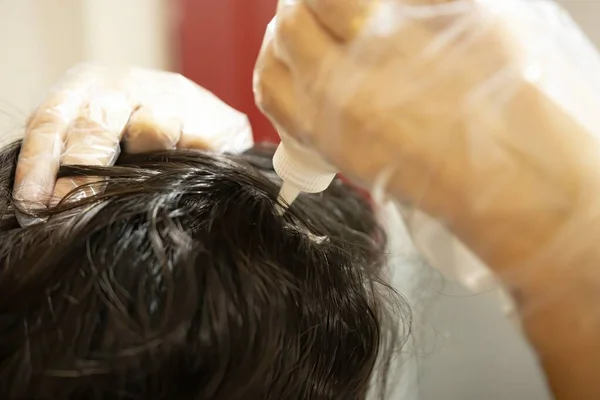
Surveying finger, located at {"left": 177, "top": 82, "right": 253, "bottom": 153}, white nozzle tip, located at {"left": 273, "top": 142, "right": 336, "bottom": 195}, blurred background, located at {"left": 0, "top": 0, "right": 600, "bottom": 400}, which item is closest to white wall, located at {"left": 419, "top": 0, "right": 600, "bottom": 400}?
blurred background, located at {"left": 0, "top": 0, "right": 600, "bottom": 400}

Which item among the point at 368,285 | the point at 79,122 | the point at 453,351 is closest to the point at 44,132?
the point at 79,122

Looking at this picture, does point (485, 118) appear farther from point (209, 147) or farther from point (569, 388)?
point (209, 147)

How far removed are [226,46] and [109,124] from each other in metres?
0.51

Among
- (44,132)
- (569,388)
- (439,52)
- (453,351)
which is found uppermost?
(439,52)

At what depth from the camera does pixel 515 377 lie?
81 centimetres

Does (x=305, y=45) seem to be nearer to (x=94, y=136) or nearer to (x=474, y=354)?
Answer: (x=94, y=136)

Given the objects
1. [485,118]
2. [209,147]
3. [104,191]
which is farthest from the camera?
[209,147]

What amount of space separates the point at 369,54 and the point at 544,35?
0.10 metres

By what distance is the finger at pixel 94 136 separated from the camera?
467 millimetres

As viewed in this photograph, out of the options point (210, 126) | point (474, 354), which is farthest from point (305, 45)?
point (474, 354)

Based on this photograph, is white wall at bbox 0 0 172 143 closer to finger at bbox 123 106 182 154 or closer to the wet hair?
finger at bbox 123 106 182 154

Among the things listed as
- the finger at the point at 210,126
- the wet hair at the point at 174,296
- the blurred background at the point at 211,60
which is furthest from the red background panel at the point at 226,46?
the wet hair at the point at 174,296

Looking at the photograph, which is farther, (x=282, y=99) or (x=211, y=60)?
(x=211, y=60)

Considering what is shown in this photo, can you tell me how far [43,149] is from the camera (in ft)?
1.57
